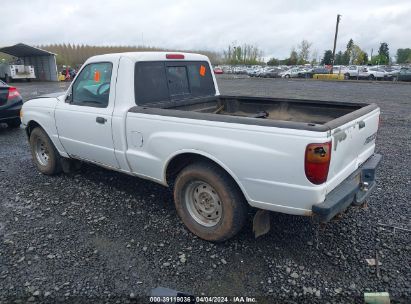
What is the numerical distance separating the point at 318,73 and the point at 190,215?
4643 centimetres

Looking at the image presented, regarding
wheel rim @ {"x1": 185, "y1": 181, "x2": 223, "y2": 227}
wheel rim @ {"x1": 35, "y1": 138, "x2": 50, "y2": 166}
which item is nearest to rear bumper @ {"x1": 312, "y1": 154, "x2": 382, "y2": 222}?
wheel rim @ {"x1": 185, "y1": 181, "x2": 223, "y2": 227}

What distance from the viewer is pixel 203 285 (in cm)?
286

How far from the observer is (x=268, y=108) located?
4.76 meters

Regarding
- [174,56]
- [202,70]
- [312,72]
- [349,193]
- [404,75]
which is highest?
[174,56]

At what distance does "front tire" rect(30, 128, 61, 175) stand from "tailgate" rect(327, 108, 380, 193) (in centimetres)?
418

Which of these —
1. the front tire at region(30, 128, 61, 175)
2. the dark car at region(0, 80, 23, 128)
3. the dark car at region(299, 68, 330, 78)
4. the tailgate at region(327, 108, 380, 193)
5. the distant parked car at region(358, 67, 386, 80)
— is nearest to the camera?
the tailgate at region(327, 108, 380, 193)

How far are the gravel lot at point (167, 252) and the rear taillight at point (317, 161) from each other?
99 cm

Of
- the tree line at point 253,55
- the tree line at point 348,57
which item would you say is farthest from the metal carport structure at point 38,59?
the tree line at point 348,57

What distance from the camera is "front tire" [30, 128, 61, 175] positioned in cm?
514

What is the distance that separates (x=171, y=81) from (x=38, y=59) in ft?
119

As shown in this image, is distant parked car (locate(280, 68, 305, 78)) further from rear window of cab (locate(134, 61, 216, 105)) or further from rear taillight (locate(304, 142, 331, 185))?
rear taillight (locate(304, 142, 331, 185))

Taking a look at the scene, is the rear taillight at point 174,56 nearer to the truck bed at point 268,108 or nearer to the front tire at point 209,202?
the truck bed at point 268,108

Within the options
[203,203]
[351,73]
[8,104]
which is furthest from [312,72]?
[203,203]

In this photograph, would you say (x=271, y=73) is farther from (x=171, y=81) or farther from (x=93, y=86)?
(x=93, y=86)
